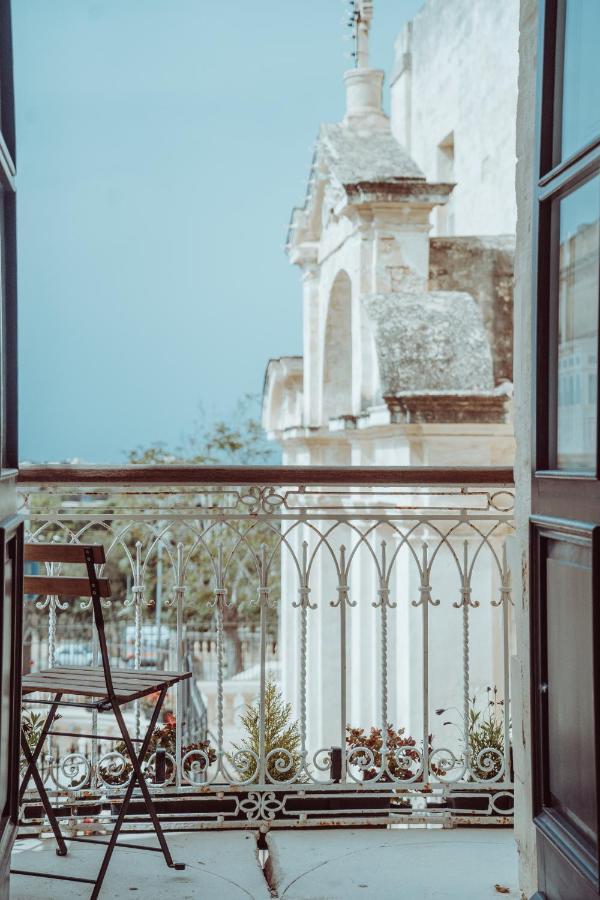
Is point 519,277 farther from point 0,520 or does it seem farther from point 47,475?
point 47,475

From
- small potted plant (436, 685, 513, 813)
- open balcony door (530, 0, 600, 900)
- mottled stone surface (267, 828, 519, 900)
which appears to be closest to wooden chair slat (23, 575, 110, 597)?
mottled stone surface (267, 828, 519, 900)

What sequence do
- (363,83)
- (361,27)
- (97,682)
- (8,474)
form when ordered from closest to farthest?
(8,474) < (97,682) < (363,83) < (361,27)

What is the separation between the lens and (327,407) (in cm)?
1227

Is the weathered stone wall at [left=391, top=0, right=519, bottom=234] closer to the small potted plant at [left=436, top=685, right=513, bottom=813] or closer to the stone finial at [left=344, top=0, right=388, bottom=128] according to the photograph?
the stone finial at [left=344, top=0, right=388, bottom=128]

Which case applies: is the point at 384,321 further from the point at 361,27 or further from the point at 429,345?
the point at 361,27

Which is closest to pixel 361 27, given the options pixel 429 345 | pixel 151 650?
pixel 429 345

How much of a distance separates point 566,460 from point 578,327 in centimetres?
30

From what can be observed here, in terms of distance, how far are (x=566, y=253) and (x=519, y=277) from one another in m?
0.54

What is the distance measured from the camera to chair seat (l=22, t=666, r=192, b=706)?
125 inches

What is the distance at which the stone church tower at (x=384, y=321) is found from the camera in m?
7.98

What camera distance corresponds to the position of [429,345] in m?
8.31

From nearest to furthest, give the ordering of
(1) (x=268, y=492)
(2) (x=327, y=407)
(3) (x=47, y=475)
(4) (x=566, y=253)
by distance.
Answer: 1. (4) (x=566, y=253)
2. (3) (x=47, y=475)
3. (1) (x=268, y=492)
4. (2) (x=327, y=407)

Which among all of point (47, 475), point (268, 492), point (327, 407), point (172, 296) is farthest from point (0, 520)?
point (172, 296)

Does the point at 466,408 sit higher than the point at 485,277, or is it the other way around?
the point at 485,277
